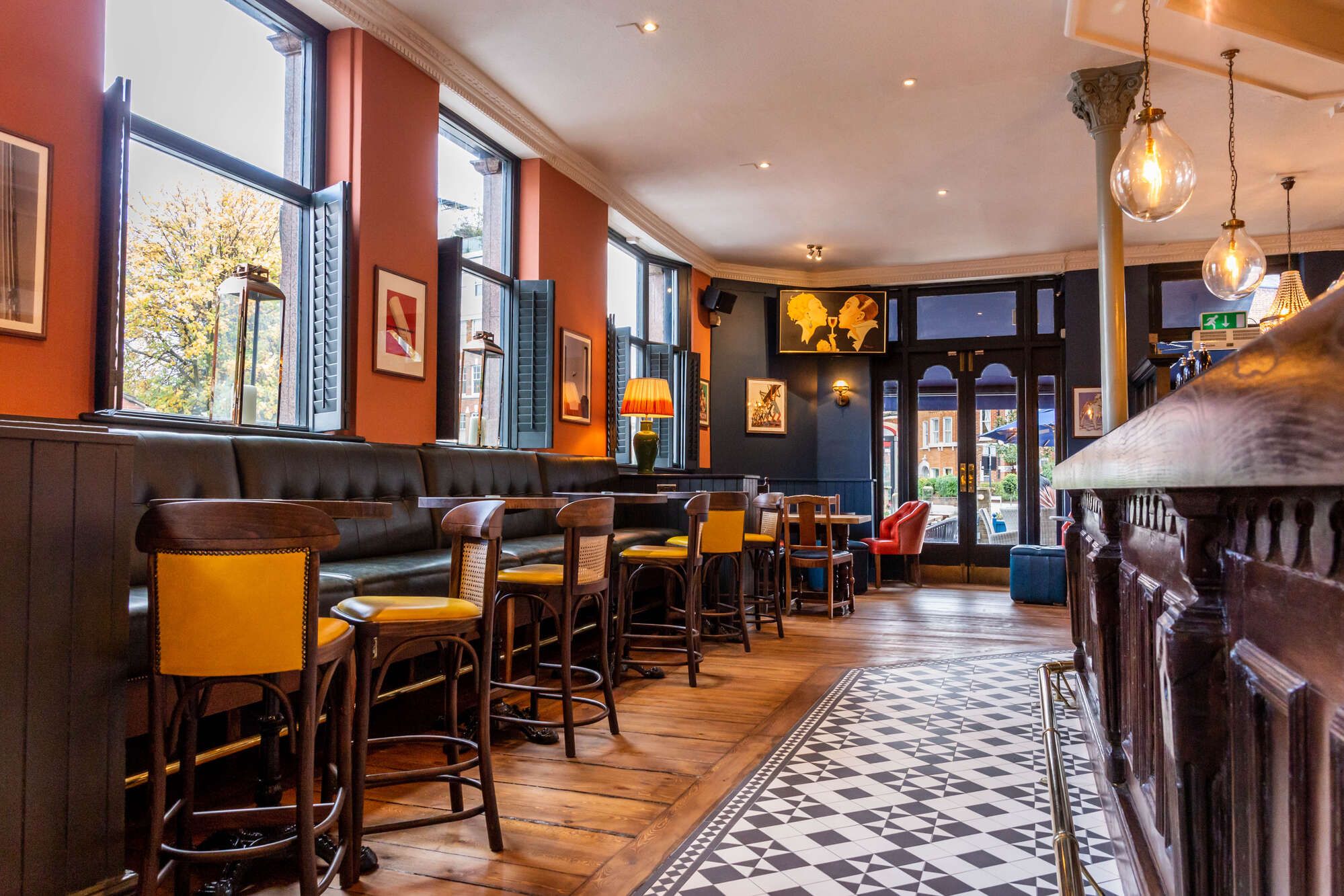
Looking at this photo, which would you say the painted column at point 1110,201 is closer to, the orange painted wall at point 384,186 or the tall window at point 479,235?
the tall window at point 479,235

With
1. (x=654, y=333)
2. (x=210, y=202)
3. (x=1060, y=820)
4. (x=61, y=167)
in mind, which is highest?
(x=654, y=333)

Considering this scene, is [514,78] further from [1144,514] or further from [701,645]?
[1144,514]

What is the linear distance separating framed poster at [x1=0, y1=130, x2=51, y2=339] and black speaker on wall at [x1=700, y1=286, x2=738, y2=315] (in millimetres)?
6958

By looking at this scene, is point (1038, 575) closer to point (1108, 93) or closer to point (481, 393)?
point (1108, 93)

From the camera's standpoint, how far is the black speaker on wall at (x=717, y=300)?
31.4 ft

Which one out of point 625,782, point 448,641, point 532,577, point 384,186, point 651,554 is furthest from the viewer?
point 384,186

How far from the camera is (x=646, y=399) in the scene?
6.55m

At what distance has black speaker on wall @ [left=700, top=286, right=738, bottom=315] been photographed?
31.4 feet

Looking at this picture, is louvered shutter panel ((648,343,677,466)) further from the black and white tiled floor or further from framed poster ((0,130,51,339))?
Result: framed poster ((0,130,51,339))

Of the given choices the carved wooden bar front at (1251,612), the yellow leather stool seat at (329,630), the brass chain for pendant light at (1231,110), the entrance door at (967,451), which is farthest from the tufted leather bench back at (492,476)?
the entrance door at (967,451)

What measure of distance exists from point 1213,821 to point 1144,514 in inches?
30.1

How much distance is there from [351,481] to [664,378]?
5017mm

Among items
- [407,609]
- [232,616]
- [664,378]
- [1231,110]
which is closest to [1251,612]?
[232,616]

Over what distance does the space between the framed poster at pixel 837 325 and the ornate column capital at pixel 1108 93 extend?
4.66 metres
